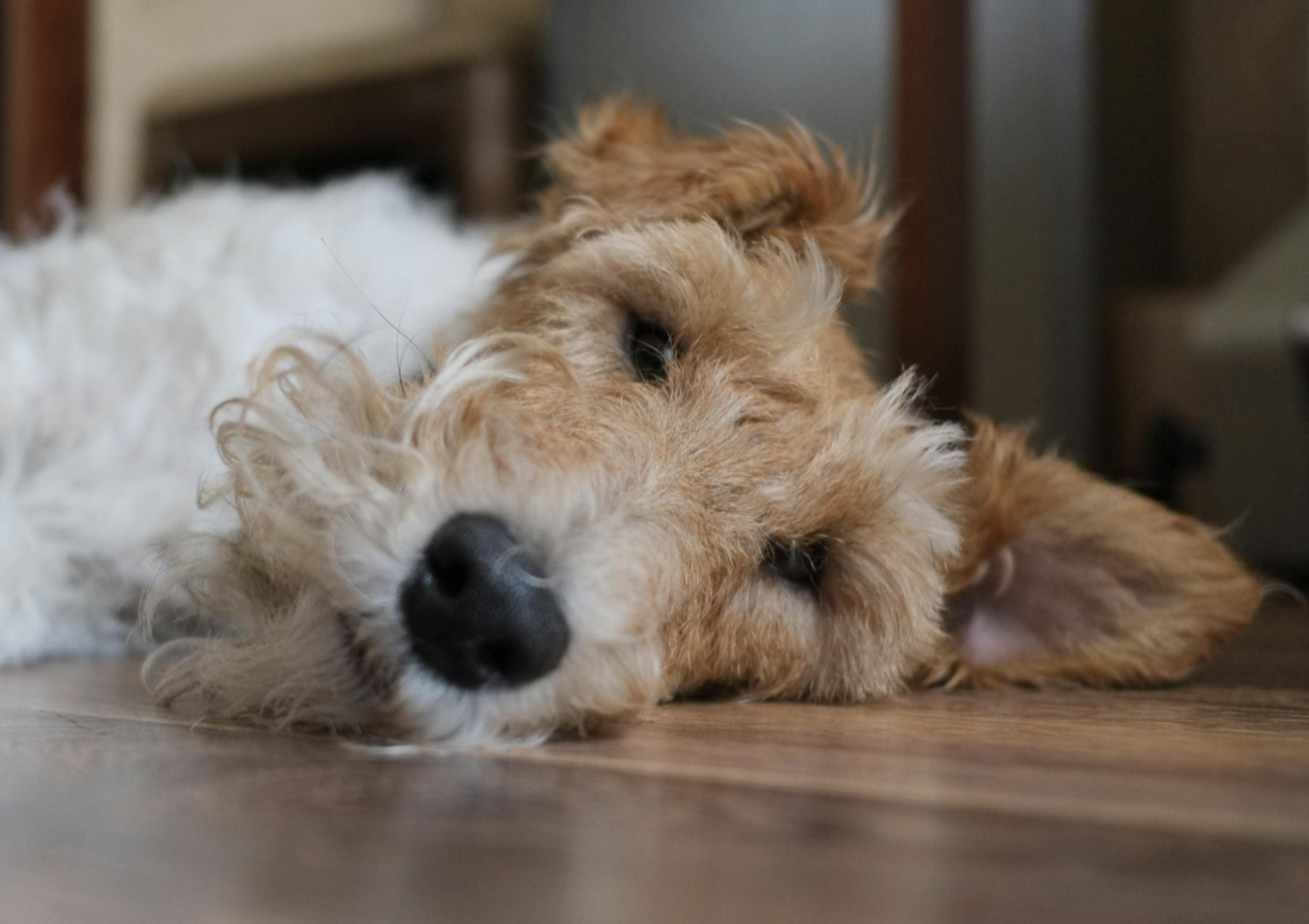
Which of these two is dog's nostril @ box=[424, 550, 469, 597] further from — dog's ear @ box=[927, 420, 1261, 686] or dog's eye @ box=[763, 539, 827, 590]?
dog's ear @ box=[927, 420, 1261, 686]

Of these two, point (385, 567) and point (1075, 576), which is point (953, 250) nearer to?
point (1075, 576)

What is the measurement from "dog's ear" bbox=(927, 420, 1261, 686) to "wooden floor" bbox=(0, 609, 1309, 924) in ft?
1.13

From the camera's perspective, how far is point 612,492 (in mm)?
1245

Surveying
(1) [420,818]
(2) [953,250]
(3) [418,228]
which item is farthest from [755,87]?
(1) [420,818]

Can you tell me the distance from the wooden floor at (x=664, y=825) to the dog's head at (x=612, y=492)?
85 mm

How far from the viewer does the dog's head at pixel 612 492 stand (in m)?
1.12

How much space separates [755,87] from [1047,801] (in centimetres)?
395

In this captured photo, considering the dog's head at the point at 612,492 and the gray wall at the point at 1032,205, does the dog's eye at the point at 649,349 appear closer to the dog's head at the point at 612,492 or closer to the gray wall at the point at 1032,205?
the dog's head at the point at 612,492

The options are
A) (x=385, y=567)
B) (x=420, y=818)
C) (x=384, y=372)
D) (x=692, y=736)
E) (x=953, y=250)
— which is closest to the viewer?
(x=420, y=818)

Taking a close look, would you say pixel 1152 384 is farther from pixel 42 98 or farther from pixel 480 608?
pixel 480 608

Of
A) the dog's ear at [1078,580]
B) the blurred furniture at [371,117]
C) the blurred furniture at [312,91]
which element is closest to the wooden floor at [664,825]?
the dog's ear at [1078,580]

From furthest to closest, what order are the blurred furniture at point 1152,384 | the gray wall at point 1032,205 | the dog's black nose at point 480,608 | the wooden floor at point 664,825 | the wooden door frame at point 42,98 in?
the blurred furniture at point 1152,384 → the gray wall at point 1032,205 → the wooden door frame at point 42,98 → the dog's black nose at point 480,608 → the wooden floor at point 664,825

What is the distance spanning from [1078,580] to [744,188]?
73cm

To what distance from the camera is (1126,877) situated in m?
0.80
